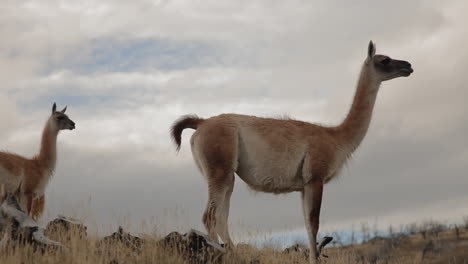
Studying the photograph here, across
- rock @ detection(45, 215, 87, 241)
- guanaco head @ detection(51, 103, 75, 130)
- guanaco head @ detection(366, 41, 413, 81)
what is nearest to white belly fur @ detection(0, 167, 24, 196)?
guanaco head @ detection(51, 103, 75, 130)

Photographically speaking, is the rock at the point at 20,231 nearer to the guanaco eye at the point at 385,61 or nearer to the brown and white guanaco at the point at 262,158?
the brown and white guanaco at the point at 262,158

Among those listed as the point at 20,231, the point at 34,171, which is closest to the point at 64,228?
the point at 20,231

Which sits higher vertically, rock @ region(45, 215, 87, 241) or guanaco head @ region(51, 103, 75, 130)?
guanaco head @ region(51, 103, 75, 130)

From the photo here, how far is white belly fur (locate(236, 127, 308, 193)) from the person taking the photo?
34.6 feet

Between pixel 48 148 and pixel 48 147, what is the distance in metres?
0.05

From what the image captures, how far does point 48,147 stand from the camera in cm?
1591

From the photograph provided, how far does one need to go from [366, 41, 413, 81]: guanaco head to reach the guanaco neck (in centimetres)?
793

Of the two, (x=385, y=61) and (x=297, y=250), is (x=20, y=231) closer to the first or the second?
(x=297, y=250)

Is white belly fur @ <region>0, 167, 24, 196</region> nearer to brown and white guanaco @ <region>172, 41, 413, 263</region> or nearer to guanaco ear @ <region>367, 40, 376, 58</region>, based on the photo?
brown and white guanaco @ <region>172, 41, 413, 263</region>

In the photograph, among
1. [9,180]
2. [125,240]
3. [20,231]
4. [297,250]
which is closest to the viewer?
[20,231]

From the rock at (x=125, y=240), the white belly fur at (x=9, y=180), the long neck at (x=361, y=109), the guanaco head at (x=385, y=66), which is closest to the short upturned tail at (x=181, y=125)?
the rock at (x=125, y=240)

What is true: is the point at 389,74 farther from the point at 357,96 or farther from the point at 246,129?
the point at 246,129

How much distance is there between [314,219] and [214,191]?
170cm

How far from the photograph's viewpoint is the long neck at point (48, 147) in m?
15.4
